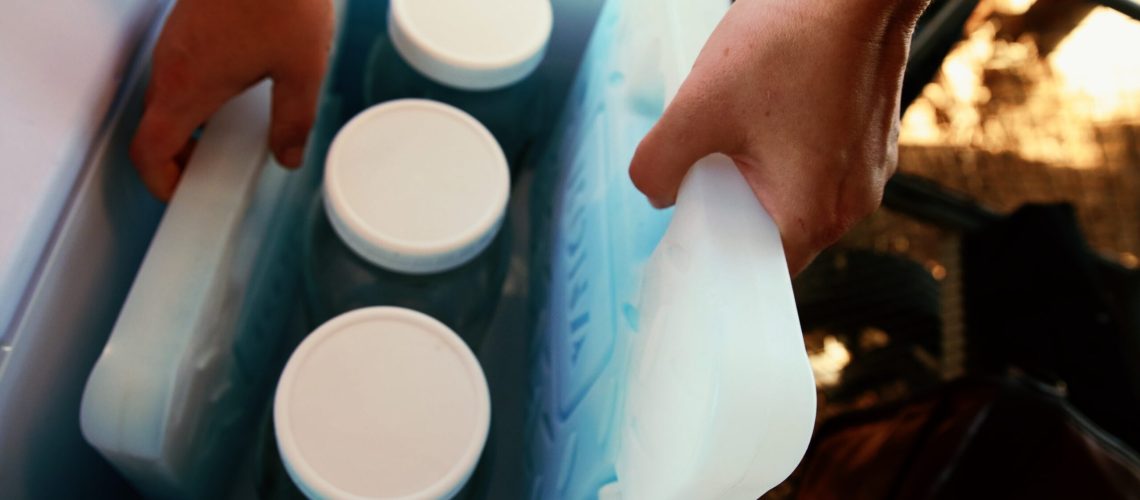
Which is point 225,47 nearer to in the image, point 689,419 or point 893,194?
point 689,419

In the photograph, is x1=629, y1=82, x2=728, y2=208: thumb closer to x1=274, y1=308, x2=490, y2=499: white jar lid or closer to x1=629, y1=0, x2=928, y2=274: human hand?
x1=629, y1=0, x2=928, y2=274: human hand

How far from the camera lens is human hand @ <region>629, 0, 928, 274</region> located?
0.37 m

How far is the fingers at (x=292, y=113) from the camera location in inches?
17.9

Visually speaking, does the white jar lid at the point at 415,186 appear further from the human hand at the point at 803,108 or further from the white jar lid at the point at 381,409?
the human hand at the point at 803,108

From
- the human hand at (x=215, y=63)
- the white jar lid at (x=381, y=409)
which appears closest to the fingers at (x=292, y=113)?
the human hand at (x=215, y=63)

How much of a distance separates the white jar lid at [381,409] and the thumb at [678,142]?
0.15 meters

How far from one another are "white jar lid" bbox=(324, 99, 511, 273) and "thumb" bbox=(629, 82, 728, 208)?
12cm

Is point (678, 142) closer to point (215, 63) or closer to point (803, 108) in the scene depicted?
point (803, 108)

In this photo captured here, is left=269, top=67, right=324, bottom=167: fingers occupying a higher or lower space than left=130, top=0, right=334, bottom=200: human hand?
lower

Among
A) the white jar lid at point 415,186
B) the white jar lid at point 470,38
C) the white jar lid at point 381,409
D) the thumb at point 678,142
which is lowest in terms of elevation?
the white jar lid at point 381,409

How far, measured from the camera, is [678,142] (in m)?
0.39

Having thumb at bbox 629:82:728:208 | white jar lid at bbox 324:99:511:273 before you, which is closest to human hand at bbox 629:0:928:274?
thumb at bbox 629:82:728:208

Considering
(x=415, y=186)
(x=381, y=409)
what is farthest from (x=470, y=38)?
(x=381, y=409)

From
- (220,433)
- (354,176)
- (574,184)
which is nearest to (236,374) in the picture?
(220,433)
